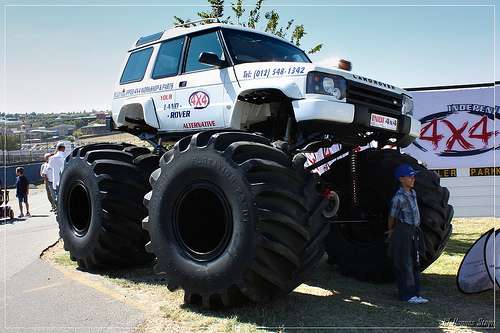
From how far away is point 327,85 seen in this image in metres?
4.79

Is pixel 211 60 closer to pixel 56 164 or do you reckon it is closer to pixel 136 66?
pixel 136 66

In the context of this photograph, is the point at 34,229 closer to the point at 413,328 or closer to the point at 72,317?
the point at 72,317

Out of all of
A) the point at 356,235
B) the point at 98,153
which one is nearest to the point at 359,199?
the point at 356,235

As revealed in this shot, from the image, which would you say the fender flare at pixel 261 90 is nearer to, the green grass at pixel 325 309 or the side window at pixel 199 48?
the side window at pixel 199 48

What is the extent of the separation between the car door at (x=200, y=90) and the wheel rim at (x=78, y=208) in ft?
5.82

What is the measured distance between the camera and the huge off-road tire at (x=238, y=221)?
3.84m

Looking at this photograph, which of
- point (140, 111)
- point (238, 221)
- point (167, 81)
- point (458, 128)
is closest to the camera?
point (238, 221)

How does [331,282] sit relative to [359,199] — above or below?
below

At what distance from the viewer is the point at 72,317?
419 cm

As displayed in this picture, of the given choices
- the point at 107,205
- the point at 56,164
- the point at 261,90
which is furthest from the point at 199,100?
the point at 56,164

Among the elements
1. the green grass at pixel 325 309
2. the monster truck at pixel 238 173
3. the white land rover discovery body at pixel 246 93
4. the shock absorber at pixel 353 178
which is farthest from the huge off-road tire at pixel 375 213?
the white land rover discovery body at pixel 246 93

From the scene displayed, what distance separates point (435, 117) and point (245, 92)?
7497 mm

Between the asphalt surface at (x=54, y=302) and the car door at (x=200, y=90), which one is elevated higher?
the car door at (x=200, y=90)

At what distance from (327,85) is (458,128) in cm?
764
